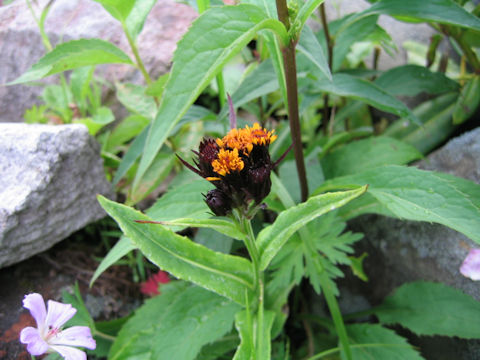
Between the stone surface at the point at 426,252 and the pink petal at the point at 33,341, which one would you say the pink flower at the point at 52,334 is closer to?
the pink petal at the point at 33,341

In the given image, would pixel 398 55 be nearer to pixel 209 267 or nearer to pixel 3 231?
pixel 209 267

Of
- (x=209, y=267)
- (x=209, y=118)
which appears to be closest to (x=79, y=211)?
(x=209, y=118)

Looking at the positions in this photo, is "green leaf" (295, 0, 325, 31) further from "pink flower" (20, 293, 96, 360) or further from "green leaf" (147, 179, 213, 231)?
"pink flower" (20, 293, 96, 360)

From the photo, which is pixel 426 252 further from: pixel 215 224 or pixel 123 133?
pixel 123 133

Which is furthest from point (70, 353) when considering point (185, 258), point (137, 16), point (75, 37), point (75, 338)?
point (75, 37)

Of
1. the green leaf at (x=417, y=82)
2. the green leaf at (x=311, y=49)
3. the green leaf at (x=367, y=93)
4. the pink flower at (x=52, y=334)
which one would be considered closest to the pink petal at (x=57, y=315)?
the pink flower at (x=52, y=334)

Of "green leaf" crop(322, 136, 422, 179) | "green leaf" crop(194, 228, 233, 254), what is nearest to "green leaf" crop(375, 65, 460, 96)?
"green leaf" crop(322, 136, 422, 179)
